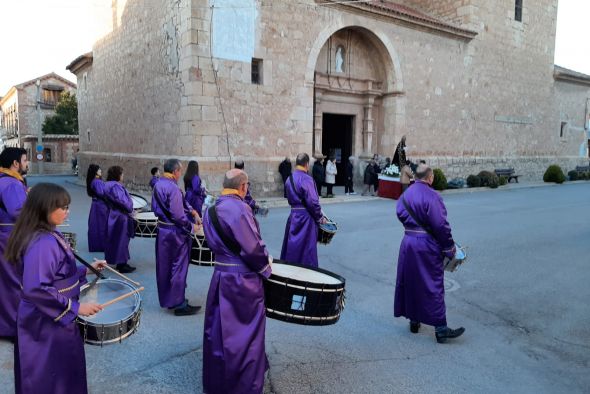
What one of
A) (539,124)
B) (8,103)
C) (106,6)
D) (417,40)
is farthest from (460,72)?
(8,103)

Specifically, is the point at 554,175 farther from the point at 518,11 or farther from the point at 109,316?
the point at 109,316

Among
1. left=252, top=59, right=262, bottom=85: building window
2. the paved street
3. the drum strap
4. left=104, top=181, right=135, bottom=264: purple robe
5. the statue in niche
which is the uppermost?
the statue in niche

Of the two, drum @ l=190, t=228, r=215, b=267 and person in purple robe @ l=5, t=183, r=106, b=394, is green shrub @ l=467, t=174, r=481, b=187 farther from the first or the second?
person in purple robe @ l=5, t=183, r=106, b=394

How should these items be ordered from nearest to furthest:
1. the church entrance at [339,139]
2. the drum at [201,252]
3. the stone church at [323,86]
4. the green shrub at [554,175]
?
the drum at [201,252], the stone church at [323,86], the church entrance at [339,139], the green shrub at [554,175]

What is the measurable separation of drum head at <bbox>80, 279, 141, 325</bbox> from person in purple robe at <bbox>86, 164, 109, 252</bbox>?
3.76 metres

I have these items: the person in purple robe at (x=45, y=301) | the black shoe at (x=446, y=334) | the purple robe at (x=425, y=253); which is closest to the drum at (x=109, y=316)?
→ the person in purple robe at (x=45, y=301)

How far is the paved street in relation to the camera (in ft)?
11.6

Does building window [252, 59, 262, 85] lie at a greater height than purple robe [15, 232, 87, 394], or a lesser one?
greater

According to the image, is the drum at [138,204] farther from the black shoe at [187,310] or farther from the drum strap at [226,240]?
the drum strap at [226,240]

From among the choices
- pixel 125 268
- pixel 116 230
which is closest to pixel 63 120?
pixel 116 230

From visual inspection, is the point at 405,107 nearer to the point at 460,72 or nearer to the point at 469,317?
the point at 460,72

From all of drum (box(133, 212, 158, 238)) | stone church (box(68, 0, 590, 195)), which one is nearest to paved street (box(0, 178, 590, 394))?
drum (box(133, 212, 158, 238))

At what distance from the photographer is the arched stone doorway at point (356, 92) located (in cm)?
1641

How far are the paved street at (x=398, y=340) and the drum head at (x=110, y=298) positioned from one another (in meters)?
0.79
